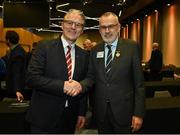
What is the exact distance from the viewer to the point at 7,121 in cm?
311

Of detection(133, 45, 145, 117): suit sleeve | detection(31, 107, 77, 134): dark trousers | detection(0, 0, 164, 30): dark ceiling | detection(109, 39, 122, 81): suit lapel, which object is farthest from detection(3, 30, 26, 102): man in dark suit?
detection(0, 0, 164, 30): dark ceiling

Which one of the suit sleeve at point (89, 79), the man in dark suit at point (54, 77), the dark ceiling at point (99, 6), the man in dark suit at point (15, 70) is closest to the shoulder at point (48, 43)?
the man in dark suit at point (54, 77)

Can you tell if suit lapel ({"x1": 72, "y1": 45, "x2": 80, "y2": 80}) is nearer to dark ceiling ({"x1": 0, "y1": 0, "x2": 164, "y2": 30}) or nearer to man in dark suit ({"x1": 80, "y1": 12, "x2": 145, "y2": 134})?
man in dark suit ({"x1": 80, "y1": 12, "x2": 145, "y2": 134})

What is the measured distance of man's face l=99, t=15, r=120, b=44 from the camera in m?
2.70

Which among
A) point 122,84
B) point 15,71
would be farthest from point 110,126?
point 15,71

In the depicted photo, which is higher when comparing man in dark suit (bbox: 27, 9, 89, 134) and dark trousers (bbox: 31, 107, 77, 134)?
man in dark suit (bbox: 27, 9, 89, 134)

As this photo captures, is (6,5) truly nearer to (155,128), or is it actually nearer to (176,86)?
(176,86)

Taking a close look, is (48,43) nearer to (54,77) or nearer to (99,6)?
(54,77)

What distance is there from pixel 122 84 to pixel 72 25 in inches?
24.2

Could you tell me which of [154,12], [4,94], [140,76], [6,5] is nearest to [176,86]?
[4,94]

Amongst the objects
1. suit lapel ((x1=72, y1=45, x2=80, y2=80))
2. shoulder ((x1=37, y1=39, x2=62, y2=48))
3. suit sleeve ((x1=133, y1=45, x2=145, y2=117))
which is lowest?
suit sleeve ((x1=133, y1=45, x2=145, y2=117))

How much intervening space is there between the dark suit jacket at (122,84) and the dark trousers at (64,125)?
9.5 inches

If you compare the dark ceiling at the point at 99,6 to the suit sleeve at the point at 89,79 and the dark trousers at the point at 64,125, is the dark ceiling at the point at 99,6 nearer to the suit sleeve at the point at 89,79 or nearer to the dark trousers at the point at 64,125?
the suit sleeve at the point at 89,79

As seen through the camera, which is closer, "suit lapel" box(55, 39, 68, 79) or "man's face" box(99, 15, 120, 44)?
"suit lapel" box(55, 39, 68, 79)
